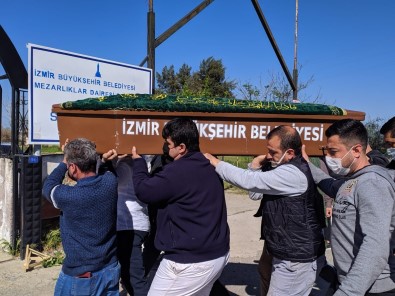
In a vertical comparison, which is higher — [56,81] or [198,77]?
[198,77]

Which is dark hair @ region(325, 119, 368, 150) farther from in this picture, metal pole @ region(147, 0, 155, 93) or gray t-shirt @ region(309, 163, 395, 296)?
metal pole @ region(147, 0, 155, 93)

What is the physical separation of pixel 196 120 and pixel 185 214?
749 millimetres

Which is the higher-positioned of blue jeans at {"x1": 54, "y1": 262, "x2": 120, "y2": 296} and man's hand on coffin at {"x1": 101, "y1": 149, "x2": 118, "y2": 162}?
man's hand on coffin at {"x1": 101, "y1": 149, "x2": 118, "y2": 162}

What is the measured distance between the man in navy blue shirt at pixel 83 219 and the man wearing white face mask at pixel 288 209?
80 cm

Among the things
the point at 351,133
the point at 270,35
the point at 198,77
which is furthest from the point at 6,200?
the point at 198,77

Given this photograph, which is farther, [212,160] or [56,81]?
[56,81]

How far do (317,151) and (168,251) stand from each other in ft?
4.56

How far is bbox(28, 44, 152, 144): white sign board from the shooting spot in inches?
179

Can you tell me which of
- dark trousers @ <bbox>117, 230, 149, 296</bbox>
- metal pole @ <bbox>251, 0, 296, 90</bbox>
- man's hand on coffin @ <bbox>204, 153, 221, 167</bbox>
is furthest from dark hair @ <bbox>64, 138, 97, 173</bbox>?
metal pole @ <bbox>251, 0, 296, 90</bbox>

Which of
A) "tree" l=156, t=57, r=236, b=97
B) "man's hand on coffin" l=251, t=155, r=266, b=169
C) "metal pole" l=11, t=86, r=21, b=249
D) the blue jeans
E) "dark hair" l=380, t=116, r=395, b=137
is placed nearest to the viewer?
the blue jeans

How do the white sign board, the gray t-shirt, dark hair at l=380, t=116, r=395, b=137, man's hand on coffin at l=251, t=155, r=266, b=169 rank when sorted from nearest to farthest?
the gray t-shirt → man's hand on coffin at l=251, t=155, r=266, b=169 → dark hair at l=380, t=116, r=395, b=137 → the white sign board

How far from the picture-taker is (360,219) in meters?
1.82

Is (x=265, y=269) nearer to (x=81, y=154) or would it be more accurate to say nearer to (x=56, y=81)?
(x=81, y=154)

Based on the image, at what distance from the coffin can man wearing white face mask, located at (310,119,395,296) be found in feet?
2.26
